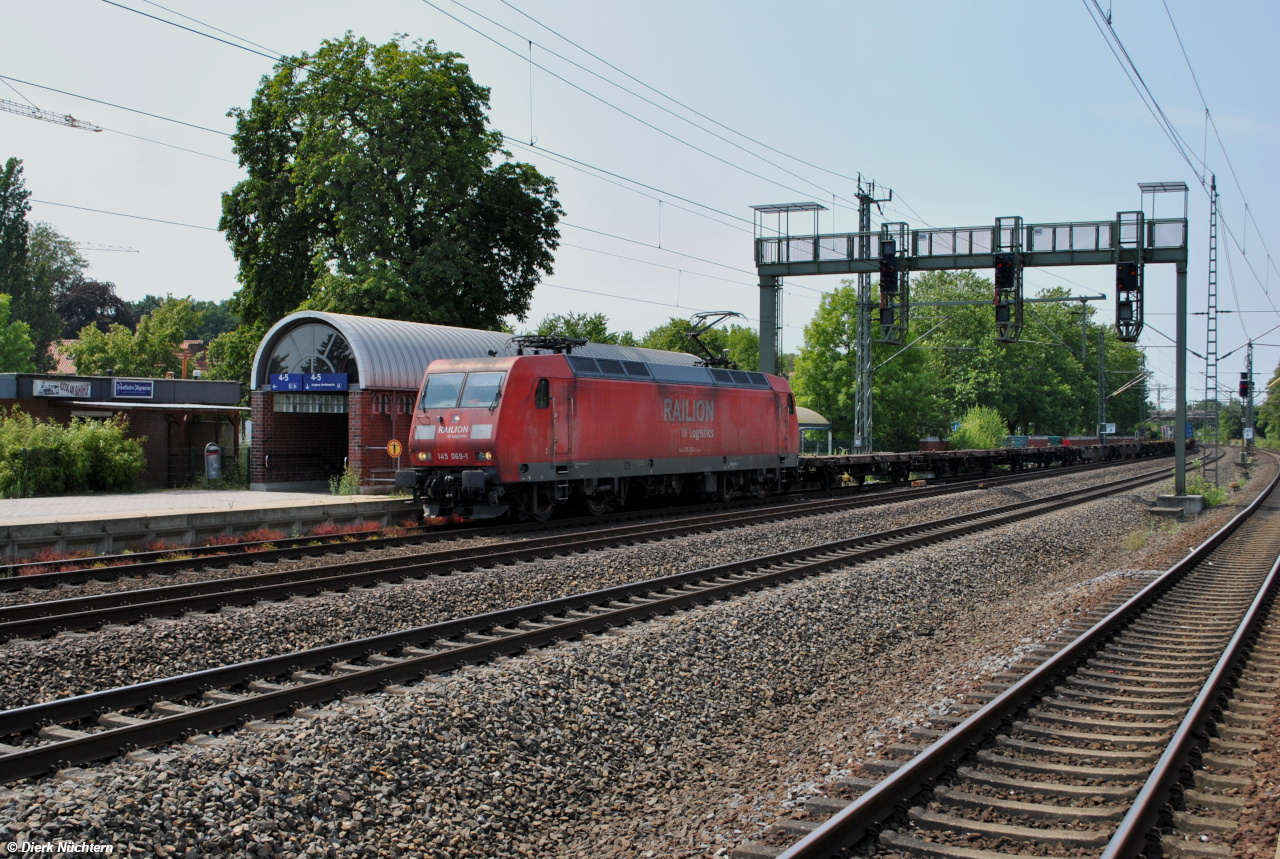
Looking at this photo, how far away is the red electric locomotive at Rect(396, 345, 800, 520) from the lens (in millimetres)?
16953

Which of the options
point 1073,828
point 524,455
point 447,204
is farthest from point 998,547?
point 447,204

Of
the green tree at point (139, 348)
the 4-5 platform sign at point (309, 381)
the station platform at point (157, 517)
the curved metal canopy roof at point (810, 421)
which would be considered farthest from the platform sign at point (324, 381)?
the green tree at point (139, 348)

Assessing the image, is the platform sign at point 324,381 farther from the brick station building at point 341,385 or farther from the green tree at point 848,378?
the green tree at point 848,378

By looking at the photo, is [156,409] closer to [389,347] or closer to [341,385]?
[341,385]

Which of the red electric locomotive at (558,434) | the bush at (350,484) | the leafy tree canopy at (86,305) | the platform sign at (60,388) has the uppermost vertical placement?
the leafy tree canopy at (86,305)

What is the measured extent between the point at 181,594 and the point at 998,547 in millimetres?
12437

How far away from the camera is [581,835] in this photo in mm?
5539

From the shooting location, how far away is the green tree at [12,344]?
55.1 metres

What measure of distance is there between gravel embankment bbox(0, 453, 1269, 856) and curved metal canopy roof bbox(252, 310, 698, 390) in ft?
40.3

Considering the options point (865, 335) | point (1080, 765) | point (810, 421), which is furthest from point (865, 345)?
point (1080, 765)

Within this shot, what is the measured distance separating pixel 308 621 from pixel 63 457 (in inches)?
641

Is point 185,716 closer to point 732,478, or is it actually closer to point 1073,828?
point 1073,828

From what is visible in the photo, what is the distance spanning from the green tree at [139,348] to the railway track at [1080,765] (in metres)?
60.8

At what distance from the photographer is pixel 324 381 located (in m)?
23.1
